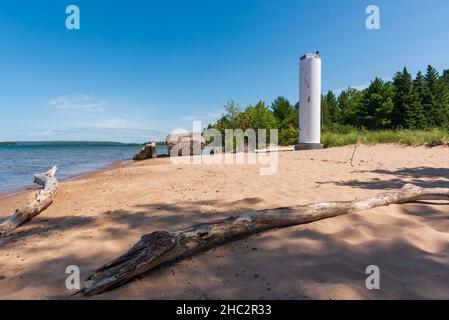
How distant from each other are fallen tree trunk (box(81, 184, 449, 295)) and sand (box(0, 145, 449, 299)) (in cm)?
8

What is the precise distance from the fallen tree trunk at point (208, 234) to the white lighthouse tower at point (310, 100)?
11.1 metres

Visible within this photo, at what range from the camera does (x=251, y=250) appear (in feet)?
8.15

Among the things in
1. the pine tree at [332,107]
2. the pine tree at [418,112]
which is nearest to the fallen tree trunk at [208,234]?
the pine tree at [418,112]

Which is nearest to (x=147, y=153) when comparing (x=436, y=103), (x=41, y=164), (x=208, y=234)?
(x=41, y=164)

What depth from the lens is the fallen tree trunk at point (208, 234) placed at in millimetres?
1925

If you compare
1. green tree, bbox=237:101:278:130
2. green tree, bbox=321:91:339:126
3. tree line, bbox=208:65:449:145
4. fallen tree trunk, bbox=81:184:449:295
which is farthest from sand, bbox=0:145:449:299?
green tree, bbox=321:91:339:126

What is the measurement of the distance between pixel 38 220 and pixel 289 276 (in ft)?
12.3

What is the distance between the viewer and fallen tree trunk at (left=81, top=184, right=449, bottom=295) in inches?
75.8

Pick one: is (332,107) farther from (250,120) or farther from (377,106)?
(250,120)

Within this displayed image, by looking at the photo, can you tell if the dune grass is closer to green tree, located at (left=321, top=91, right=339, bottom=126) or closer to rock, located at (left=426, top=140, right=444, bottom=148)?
rock, located at (left=426, top=140, right=444, bottom=148)

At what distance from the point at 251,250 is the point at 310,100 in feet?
43.7
